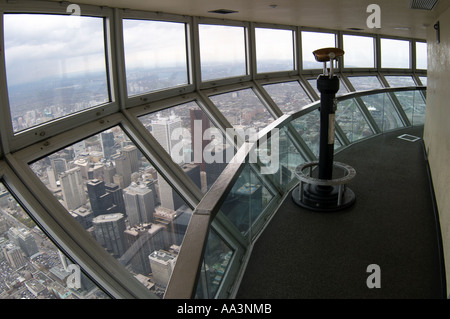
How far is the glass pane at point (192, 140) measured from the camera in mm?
4805

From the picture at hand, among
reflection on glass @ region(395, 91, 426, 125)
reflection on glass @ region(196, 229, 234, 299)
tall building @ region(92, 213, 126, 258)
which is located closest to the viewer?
reflection on glass @ region(196, 229, 234, 299)

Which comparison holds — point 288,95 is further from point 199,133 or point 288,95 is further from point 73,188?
point 73,188

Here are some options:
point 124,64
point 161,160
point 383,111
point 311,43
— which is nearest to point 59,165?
point 161,160

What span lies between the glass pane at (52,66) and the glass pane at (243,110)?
7.61 ft

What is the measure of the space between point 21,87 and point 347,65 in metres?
8.75

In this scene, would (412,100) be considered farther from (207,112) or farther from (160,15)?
(160,15)

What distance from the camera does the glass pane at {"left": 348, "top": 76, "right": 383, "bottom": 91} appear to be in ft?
32.4

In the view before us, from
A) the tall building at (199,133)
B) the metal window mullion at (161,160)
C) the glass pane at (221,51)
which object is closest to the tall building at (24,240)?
the metal window mullion at (161,160)

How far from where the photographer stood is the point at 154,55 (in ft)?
17.0

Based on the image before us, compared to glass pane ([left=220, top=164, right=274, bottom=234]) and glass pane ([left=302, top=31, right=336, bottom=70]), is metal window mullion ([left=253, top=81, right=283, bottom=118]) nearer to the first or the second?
glass pane ([left=302, top=31, right=336, bottom=70])

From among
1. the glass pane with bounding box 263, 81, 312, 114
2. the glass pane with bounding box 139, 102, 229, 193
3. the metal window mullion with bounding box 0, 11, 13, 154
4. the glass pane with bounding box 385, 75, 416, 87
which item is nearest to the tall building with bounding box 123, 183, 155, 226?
the glass pane with bounding box 139, 102, 229, 193

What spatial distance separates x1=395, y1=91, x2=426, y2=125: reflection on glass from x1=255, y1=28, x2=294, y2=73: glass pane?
2.66 m

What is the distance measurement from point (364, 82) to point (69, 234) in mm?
9494

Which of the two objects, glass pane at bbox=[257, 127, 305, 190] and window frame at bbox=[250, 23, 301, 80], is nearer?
glass pane at bbox=[257, 127, 305, 190]
